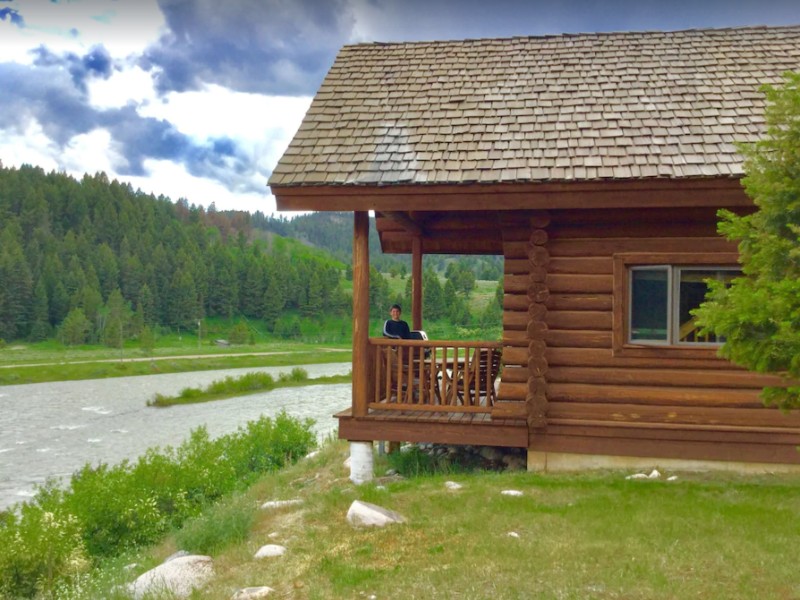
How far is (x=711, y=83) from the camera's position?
1017cm

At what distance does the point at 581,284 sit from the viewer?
922cm

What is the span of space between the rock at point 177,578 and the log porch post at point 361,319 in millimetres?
3154

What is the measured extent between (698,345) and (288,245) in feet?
610

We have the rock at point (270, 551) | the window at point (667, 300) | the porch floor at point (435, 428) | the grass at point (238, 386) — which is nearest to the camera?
the rock at point (270, 551)

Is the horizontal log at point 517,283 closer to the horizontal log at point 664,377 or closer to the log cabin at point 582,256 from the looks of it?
the log cabin at point 582,256

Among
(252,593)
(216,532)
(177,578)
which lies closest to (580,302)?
(216,532)

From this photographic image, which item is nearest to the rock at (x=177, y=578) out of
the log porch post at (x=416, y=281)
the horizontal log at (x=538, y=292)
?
the horizontal log at (x=538, y=292)

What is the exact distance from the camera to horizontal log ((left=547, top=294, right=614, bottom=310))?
9172mm

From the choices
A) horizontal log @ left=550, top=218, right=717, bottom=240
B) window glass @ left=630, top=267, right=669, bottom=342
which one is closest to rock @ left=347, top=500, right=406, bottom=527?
window glass @ left=630, top=267, right=669, bottom=342

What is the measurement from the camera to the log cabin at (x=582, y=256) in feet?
29.0

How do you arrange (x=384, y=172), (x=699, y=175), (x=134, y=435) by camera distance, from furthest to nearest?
(x=134, y=435), (x=384, y=172), (x=699, y=175)

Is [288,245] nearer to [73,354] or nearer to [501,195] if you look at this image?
[73,354]

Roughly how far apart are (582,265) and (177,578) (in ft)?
18.5

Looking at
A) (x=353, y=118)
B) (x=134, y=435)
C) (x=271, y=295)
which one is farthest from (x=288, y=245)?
(x=353, y=118)
